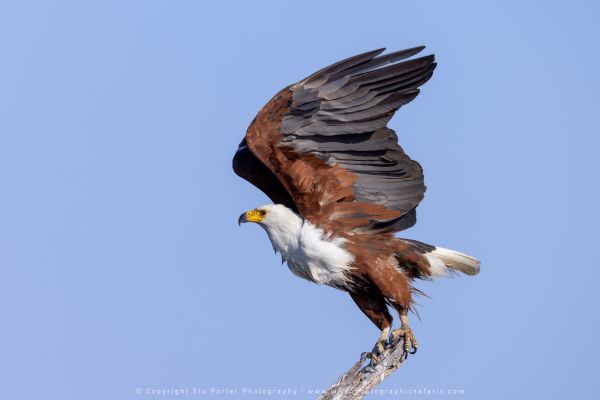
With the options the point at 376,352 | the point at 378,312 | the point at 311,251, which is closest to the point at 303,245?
the point at 311,251

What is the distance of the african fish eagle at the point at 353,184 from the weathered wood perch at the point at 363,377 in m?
0.10

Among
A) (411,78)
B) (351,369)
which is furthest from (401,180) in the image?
(351,369)

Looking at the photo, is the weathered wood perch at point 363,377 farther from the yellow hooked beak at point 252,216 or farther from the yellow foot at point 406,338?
the yellow hooked beak at point 252,216

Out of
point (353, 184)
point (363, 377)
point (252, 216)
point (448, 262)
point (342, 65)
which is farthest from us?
point (448, 262)

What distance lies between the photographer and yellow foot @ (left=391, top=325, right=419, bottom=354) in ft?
33.1

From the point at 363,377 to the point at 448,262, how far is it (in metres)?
1.81

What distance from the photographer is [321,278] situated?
10.4 m

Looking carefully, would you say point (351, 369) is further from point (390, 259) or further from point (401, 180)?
point (401, 180)

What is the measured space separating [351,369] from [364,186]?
182 cm

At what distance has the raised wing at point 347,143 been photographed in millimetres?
10125

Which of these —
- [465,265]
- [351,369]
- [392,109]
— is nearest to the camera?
[351,369]

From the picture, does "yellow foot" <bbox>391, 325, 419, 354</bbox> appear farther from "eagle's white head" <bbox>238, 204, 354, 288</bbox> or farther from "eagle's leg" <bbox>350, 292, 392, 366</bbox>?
"eagle's white head" <bbox>238, 204, 354, 288</bbox>

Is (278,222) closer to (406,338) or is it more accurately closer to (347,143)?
(347,143)

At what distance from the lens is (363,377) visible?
376 inches
